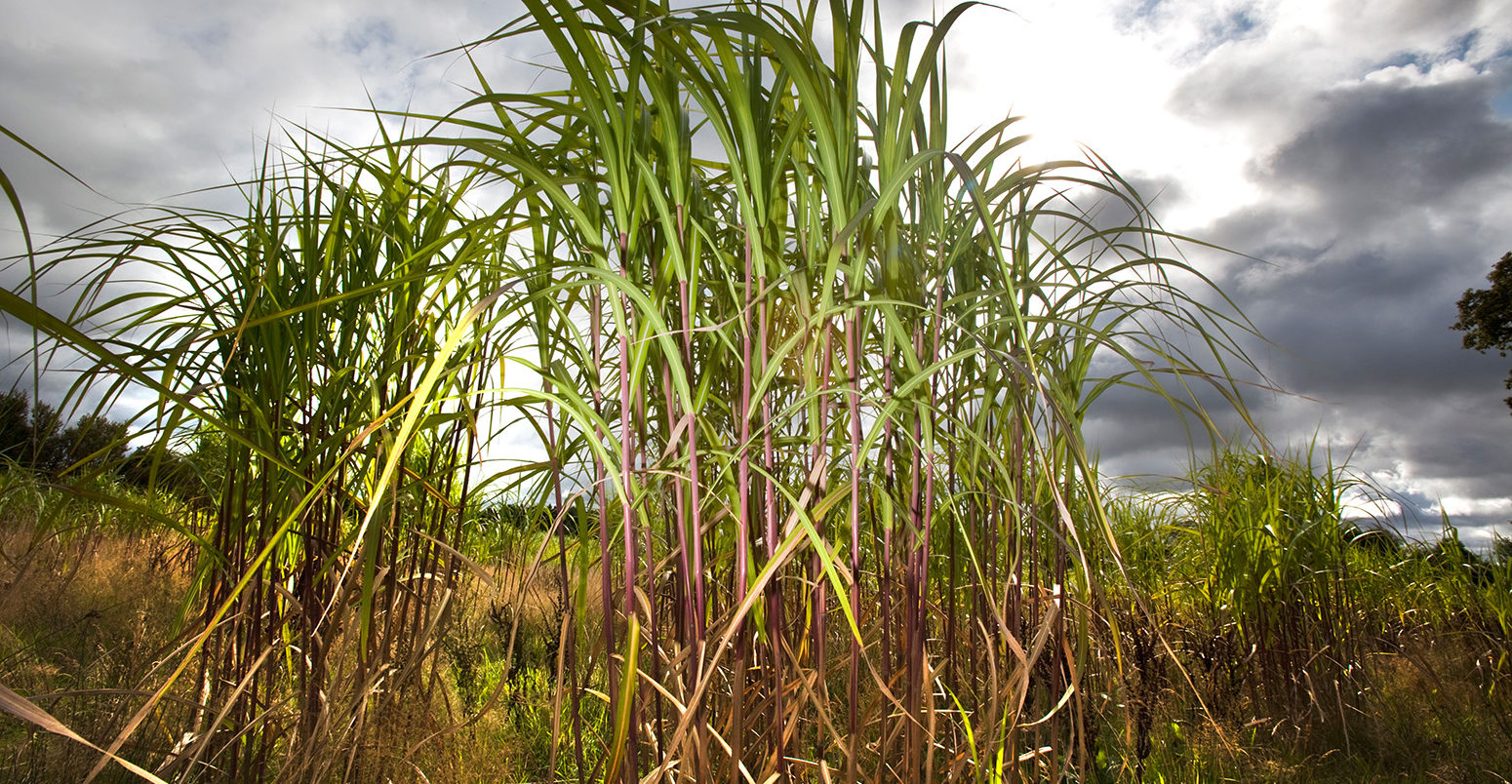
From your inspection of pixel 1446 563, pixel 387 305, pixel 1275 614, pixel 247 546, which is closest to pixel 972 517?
pixel 387 305

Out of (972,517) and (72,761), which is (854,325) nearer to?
(972,517)

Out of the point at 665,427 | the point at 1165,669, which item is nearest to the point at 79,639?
the point at 665,427

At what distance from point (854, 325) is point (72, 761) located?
206cm

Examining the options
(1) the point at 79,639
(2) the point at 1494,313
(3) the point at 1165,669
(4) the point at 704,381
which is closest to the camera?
(4) the point at 704,381

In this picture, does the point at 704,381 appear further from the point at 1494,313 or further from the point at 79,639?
the point at 1494,313

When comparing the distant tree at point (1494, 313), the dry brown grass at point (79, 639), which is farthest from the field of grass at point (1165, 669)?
the distant tree at point (1494, 313)

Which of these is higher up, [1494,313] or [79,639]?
[1494,313]

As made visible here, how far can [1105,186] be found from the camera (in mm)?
1041

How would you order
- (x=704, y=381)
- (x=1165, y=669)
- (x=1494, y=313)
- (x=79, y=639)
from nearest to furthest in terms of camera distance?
(x=704, y=381) → (x=79, y=639) → (x=1165, y=669) → (x=1494, y=313)

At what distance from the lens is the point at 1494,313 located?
943 centimetres

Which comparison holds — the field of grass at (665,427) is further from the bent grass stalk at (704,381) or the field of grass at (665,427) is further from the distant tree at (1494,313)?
the distant tree at (1494,313)

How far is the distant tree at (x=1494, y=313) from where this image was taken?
9297 millimetres

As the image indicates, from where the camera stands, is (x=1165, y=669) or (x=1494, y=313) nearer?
(x=1165, y=669)

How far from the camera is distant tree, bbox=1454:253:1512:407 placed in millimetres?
9297
